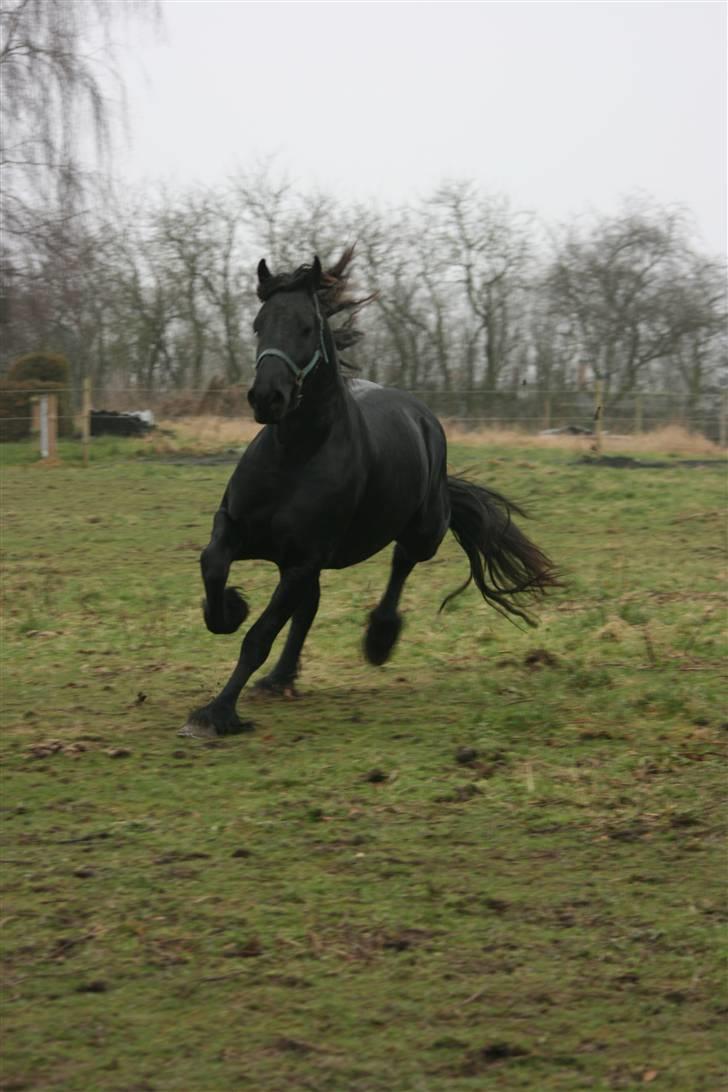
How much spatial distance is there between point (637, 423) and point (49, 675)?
2049 cm

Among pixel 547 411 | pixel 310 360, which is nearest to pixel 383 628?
pixel 310 360

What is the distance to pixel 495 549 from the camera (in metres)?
7.87

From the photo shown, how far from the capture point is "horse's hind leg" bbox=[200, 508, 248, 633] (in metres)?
5.95

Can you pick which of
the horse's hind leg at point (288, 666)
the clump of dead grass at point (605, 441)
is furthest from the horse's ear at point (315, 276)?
the clump of dead grass at point (605, 441)

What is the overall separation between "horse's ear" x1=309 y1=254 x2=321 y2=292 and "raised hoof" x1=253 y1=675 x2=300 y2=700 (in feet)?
6.41

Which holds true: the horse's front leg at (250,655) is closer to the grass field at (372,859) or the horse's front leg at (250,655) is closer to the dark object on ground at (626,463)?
the grass field at (372,859)

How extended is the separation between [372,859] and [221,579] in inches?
80.1

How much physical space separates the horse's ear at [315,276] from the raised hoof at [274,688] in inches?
76.9

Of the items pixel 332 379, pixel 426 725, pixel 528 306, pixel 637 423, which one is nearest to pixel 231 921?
pixel 426 725

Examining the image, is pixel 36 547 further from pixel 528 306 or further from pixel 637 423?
pixel 528 306

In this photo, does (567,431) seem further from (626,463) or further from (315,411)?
(315,411)

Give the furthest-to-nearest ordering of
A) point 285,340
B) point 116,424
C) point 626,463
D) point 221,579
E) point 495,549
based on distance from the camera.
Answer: point 116,424 < point 626,463 < point 495,549 < point 221,579 < point 285,340

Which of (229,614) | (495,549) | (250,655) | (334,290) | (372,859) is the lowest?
(372,859)

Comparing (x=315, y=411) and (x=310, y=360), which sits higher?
(x=310, y=360)
